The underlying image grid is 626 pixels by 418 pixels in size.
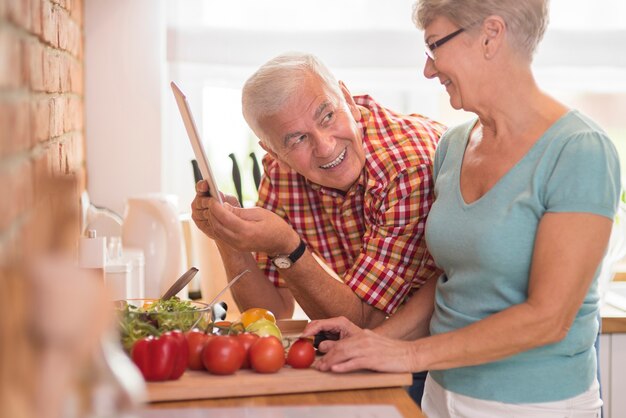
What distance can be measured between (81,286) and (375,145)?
54.8 inches

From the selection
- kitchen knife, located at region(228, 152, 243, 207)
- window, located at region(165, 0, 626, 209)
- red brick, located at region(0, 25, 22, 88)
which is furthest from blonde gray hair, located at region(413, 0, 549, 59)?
window, located at region(165, 0, 626, 209)

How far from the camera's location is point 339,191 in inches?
77.6

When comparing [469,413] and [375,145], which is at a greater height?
[375,145]

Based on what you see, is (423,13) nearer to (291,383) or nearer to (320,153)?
(320,153)

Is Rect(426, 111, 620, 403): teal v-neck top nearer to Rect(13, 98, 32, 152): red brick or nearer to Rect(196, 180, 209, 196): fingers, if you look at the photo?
Rect(196, 180, 209, 196): fingers

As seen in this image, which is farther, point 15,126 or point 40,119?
point 40,119

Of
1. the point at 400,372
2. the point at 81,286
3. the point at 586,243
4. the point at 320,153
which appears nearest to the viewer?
the point at 81,286

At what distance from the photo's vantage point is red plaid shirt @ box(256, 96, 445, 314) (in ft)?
6.03

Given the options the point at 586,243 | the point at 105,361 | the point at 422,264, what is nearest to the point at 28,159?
the point at 105,361

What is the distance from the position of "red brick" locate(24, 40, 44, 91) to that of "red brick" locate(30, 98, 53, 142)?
26 mm

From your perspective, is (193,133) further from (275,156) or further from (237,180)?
(237,180)

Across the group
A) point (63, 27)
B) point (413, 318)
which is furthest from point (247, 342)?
point (63, 27)

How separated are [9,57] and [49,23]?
962 millimetres

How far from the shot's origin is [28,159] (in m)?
1.12
